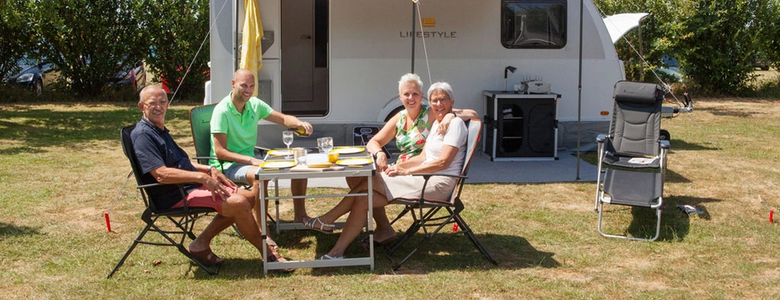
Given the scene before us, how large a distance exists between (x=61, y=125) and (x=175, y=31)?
308cm

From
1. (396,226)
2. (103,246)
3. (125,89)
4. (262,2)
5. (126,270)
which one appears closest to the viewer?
(126,270)

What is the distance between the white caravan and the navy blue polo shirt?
9.36ft

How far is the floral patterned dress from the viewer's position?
420 centimetres

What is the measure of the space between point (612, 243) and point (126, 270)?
2.66 meters

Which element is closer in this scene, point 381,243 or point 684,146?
point 381,243

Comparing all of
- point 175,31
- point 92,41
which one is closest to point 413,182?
point 175,31

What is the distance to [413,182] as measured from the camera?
153 inches

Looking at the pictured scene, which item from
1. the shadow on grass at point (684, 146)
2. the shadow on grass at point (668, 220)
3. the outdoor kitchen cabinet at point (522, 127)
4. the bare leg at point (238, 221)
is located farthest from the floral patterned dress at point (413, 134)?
the shadow on grass at point (684, 146)

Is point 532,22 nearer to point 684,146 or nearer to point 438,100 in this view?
point 684,146

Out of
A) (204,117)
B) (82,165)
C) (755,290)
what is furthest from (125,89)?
(755,290)

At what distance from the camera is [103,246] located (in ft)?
13.8

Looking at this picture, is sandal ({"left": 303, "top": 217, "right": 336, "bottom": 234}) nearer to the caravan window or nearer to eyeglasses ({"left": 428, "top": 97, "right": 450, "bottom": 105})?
eyeglasses ({"left": 428, "top": 97, "right": 450, "bottom": 105})

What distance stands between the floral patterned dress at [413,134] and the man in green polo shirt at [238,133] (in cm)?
54

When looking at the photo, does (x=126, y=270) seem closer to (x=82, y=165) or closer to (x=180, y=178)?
(x=180, y=178)
